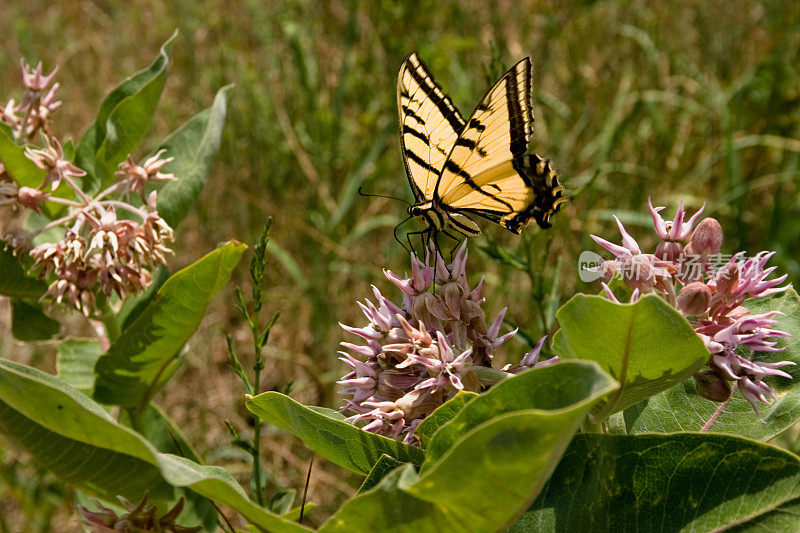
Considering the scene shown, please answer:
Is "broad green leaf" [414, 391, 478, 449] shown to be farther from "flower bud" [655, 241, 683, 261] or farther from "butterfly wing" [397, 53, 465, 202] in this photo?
"butterfly wing" [397, 53, 465, 202]

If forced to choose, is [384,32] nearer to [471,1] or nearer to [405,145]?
[471,1]

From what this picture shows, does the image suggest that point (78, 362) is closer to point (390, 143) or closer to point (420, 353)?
point (420, 353)

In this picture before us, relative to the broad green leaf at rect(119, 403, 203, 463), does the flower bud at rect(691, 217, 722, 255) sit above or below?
above

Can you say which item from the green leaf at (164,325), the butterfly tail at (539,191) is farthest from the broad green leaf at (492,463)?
the butterfly tail at (539,191)

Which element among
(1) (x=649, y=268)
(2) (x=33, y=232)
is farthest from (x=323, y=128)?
(1) (x=649, y=268)

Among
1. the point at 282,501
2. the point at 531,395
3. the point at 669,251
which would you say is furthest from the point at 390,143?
the point at 531,395

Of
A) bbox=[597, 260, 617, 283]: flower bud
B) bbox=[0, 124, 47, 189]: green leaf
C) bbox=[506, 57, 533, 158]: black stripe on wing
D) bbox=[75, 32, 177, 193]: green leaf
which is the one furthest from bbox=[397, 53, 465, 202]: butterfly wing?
bbox=[0, 124, 47, 189]: green leaf

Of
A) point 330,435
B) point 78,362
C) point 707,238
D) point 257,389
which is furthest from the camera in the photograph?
point 78,362

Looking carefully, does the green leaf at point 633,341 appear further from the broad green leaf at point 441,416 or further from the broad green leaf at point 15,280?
the broad green leaf at point 15,280
